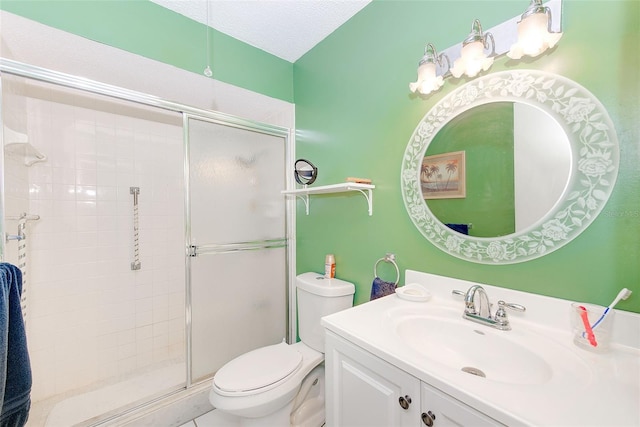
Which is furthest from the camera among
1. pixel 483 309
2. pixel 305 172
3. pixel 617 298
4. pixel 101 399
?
pixel 305 172

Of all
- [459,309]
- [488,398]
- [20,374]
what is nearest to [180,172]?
[20,374]

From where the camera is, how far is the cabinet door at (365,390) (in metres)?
0.73

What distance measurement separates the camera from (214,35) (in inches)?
66.4

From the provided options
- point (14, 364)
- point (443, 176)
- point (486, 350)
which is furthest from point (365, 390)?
point (14, 364)

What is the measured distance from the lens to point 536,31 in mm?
857

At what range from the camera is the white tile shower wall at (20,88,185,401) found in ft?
5.77

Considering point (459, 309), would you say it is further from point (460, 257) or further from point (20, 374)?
point (20, 374)

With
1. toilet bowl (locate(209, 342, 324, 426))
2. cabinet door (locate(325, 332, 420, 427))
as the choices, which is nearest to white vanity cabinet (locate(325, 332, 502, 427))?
cabinet door (locate(325, 332, 420, 427))

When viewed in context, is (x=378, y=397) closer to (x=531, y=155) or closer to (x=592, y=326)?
(x=592, y=326)

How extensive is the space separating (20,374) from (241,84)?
1.79 metres

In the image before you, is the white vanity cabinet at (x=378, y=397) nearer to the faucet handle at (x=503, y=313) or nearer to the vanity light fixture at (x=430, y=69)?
the faucet handle at (x=503, y=313)

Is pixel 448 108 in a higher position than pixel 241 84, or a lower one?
lower

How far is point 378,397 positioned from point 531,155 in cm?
99

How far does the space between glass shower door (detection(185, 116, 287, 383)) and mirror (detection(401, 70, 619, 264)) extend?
118 centimetres
